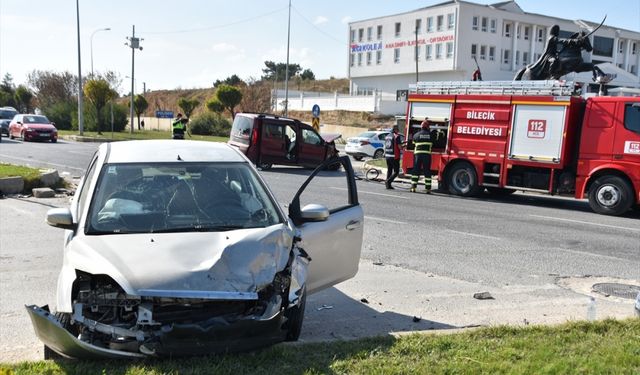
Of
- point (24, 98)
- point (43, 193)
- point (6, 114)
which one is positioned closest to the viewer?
point (43, 193)

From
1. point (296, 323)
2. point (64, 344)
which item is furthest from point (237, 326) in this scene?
point (64, 344)

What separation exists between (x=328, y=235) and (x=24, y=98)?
74765 mm

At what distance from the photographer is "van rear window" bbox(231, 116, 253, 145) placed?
A: 69.1ft

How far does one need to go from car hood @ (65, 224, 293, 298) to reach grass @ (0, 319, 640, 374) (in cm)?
47

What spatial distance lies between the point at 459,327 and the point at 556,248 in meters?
4.59

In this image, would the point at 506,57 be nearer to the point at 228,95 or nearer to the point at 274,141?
the point at 228,95

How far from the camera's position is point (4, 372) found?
3070 millimetres

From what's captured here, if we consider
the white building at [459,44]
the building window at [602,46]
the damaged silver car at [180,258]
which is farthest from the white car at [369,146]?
the building window at [602,46]

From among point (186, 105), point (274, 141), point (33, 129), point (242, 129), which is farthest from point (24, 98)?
point (274, 141)

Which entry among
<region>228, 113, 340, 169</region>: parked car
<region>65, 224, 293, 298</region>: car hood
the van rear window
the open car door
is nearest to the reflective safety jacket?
<region>228, 113, 340, 169</region>: parked car

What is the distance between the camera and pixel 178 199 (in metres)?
4.68

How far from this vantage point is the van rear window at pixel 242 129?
21.0m

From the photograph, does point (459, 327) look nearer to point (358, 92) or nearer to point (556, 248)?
point (556, 248)

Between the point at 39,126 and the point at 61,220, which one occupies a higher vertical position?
the point at 61,220
